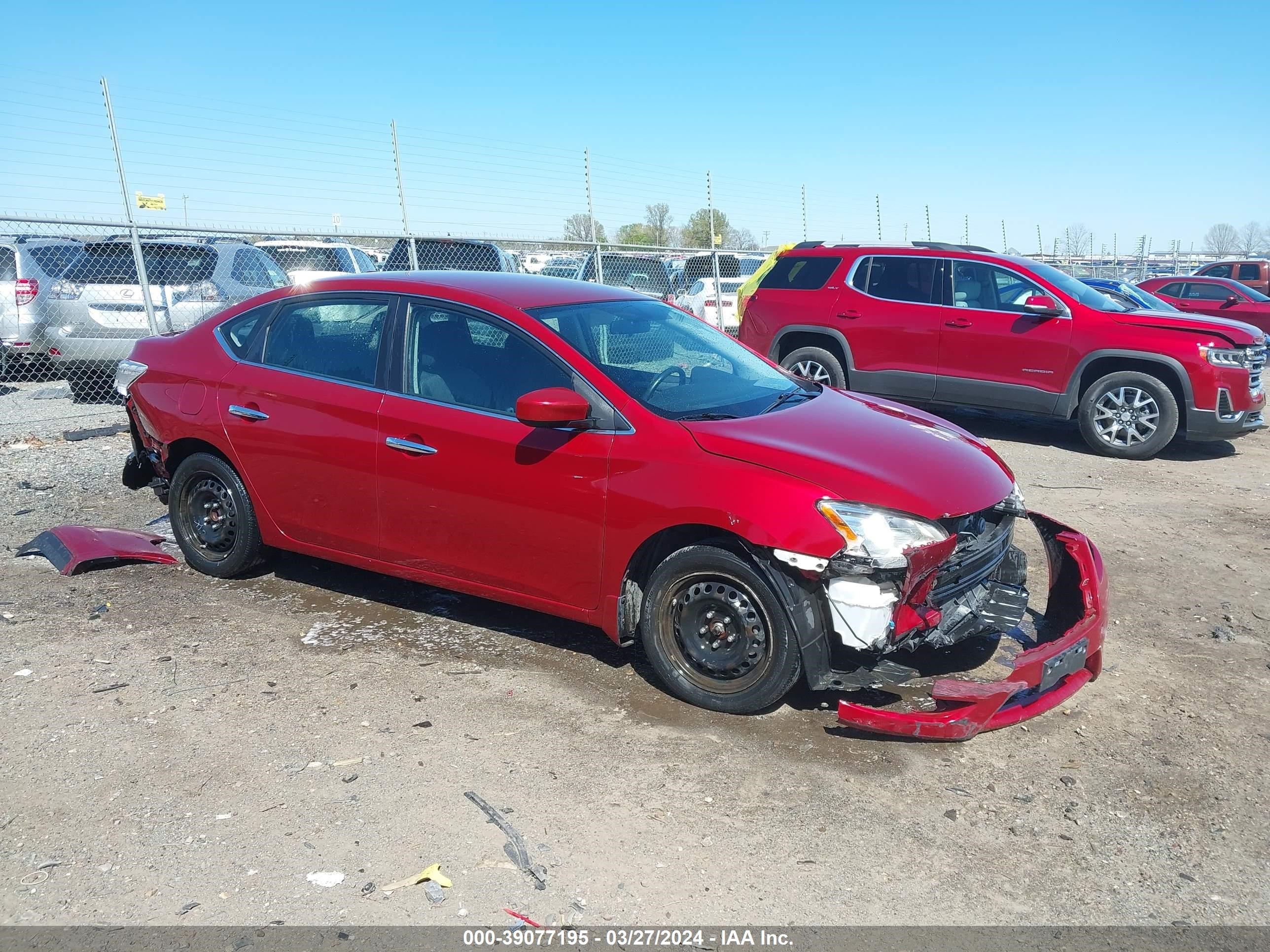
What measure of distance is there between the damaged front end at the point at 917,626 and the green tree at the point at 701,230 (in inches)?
1040

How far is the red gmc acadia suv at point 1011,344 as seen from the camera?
9023 millimetres

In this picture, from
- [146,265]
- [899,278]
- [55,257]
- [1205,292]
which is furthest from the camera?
[1205,292]

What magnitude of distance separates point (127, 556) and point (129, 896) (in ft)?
10.9

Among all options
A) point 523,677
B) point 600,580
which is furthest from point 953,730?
point 523,677

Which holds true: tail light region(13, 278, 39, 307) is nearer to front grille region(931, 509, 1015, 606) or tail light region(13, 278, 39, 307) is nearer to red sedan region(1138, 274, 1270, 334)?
front grille region(931, 509, 1015, 606)

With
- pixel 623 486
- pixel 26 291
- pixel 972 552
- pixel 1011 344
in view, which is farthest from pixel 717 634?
pixel 26 291

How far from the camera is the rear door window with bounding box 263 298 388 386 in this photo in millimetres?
4848

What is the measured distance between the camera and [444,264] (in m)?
13.2

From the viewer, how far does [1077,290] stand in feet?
31.6

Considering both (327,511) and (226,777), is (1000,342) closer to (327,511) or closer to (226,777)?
(327,511)

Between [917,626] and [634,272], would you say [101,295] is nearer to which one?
[634,272]

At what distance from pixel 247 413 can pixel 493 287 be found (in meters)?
1.45

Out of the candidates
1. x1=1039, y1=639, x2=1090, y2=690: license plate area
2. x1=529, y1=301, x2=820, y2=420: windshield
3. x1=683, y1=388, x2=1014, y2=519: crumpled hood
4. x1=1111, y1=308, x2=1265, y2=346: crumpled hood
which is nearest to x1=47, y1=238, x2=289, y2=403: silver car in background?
x1=529, y1=301, x2=820, y2=420: windshield

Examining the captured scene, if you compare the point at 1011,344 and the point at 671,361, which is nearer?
the point at 671,361
